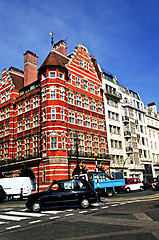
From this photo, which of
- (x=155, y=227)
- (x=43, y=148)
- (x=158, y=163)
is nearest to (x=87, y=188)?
(x=155, y=227)

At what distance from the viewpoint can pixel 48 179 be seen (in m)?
26.5

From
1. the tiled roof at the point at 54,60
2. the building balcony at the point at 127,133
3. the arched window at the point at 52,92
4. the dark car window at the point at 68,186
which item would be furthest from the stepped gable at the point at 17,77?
the dark car window at the point at 68,186

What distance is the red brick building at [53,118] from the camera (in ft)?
93.1

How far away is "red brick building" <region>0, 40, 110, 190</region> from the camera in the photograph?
93.1 ft

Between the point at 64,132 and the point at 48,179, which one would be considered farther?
the point at 64,132

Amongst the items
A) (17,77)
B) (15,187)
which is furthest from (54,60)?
(15,187)

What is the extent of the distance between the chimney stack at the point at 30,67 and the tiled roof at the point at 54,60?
19.5 feet

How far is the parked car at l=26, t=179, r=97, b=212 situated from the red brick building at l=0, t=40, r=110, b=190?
14.4 metres

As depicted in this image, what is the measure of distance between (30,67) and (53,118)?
13923mm

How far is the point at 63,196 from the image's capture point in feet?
40.0

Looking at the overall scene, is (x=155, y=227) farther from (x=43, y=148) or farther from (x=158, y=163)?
(x=158, y=163)

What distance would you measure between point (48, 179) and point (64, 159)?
3.09 m

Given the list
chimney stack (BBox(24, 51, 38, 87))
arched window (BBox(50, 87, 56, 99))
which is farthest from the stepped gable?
arched window (BBox(50, 87, 56, 99))

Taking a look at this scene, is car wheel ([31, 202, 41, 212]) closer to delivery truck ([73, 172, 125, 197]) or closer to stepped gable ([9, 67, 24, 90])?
delivery truck ([73, 172, 125, 197])
